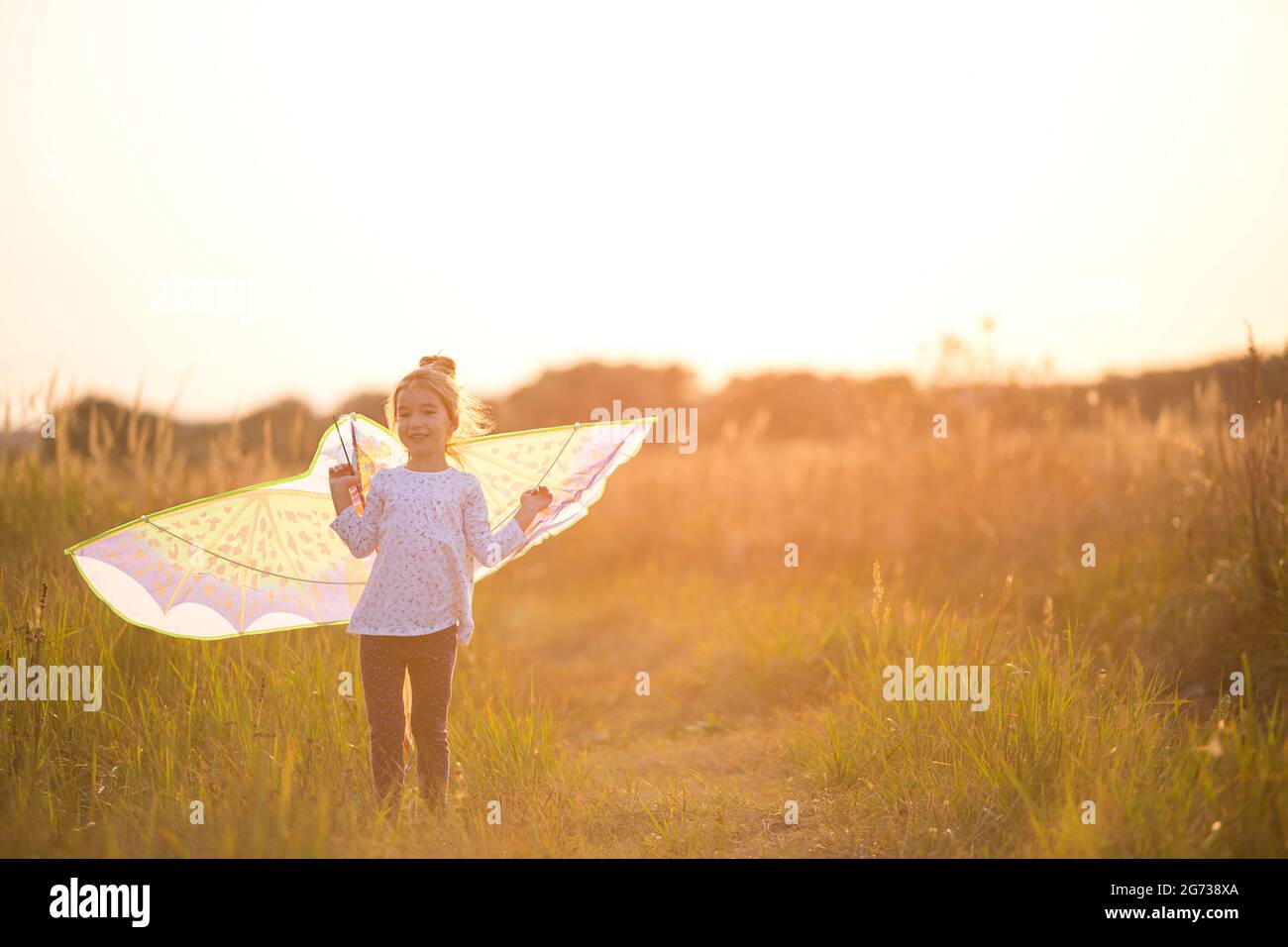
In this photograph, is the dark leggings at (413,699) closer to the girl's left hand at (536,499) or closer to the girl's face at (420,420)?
the girl's left hand at (536,499)

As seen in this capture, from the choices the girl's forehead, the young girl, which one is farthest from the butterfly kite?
the girl's forehead

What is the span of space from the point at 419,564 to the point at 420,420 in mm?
607

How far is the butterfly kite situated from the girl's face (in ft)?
1.22

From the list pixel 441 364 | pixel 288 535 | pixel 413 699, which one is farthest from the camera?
pixel 288 535

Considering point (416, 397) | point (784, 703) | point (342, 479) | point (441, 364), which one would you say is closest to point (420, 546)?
point (342, 479)

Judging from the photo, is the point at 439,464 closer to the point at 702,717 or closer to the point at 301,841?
the point at 301,841

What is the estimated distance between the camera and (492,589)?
32.3ft

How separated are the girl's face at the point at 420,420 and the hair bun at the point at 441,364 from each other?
164 millimetres

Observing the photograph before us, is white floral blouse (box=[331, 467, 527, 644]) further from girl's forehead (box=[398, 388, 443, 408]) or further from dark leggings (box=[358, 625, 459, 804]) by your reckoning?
girl's forehead (box=[398, 388, 443, 408])

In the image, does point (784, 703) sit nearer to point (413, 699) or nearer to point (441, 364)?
point (413, 699)

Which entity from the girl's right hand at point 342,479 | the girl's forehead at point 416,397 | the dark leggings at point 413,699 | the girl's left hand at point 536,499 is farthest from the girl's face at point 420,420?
the dark leggings at point 413,699

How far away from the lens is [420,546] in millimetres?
3992

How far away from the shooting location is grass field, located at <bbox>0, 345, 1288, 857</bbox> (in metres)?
3.92

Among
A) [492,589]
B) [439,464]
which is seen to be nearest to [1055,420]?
[492,589]
